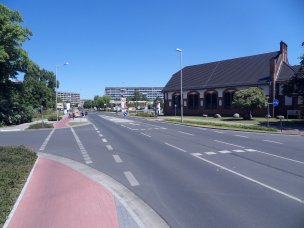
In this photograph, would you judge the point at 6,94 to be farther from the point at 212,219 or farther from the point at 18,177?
the point at 212,219

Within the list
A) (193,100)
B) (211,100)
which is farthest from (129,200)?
(193,100)

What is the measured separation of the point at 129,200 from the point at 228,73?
54.3m

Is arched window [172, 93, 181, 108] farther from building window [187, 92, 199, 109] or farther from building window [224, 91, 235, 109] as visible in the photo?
building window [224, 91, 235, 109]

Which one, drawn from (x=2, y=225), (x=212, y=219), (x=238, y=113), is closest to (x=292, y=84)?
(x=238, y=113)

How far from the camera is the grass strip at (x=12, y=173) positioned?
6934 mm

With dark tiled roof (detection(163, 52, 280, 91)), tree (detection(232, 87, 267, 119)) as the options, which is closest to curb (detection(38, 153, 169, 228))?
tree (detection(232, 87, 267, 119))

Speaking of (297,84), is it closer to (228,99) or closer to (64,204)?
(228,99)

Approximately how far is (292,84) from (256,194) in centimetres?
3273

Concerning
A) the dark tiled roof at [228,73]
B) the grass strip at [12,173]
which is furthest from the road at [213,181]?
the dark tiled roof at [228,73]

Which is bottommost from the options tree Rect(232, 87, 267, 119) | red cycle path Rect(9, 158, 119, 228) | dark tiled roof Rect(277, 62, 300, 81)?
red cycle path Rect(9, 158, 119, 228)

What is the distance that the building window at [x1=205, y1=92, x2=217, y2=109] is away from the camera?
5797 centimetres

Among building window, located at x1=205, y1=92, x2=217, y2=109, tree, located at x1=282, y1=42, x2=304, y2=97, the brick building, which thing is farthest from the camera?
building window, located at x1=205, y1=92, x2=217, y2=109

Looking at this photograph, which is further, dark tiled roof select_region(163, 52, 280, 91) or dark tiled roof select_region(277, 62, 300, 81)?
dark tiled roof select_region(163, 52, 280, 91)

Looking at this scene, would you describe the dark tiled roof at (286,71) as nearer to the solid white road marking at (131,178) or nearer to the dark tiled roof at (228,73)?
the dark tiled roof at (228,73)
